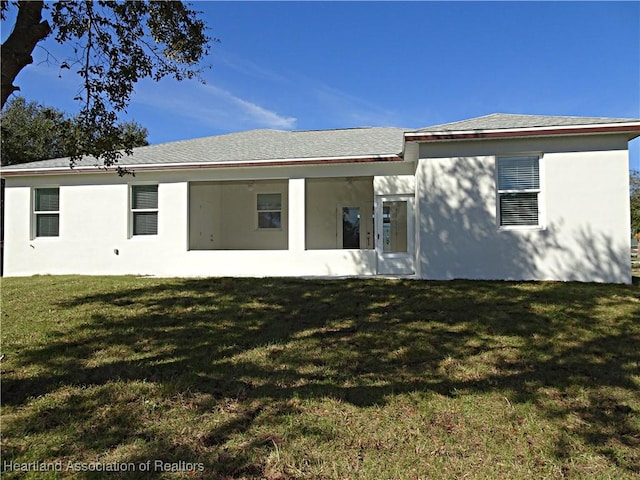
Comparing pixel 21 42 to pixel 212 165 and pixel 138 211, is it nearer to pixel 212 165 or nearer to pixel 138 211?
pixel 212 165

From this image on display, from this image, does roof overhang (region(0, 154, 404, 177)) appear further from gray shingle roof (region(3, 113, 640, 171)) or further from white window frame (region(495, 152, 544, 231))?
white window frame (region(495, 152, 544, 231))

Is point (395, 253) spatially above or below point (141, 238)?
below

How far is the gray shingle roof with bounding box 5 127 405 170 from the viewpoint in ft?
42.0

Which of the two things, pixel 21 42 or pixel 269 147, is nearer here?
pixel 21 42

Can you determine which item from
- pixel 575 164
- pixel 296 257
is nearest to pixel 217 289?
pixel 296 257

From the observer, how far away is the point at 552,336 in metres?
5.80

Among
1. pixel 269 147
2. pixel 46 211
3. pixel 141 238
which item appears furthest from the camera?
pixel 269 147

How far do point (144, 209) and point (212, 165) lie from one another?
2.63 metres

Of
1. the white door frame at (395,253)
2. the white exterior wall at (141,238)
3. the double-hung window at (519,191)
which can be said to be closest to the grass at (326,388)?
the double-hung window at (519,191)

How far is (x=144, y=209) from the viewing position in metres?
13.4

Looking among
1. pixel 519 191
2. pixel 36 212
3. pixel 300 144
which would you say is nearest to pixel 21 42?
pixel 519 191

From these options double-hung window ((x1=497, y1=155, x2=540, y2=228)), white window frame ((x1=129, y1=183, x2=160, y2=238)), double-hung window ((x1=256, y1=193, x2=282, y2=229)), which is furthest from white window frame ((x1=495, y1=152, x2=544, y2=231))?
white window frame ((x1=129, y1=183, x2=160, y2=238))

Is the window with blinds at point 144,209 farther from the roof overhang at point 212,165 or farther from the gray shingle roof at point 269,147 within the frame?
the gray shingle roof at point 269,147

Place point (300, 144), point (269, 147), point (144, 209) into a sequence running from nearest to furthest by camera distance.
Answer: point (144, 209) < point (269, 147) < point (300, 144)
